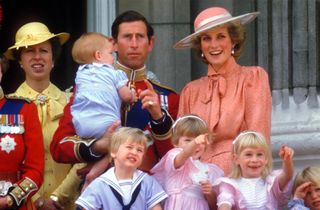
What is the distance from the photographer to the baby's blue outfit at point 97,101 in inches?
312

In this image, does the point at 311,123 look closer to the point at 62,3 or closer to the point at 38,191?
the point at 38,191

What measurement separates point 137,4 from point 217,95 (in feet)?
6.39

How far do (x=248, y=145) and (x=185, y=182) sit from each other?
14.8 inches

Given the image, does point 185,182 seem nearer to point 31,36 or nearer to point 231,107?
point 231,107

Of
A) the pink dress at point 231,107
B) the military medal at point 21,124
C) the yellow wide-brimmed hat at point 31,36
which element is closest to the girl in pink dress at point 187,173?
the pink dress at point 231,107

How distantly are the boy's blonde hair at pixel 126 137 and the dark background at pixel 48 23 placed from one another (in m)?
3.08

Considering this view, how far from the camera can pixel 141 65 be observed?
8242mm

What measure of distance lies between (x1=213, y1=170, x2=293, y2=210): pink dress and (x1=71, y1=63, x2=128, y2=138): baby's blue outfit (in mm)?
658

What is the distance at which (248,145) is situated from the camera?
7621 mm

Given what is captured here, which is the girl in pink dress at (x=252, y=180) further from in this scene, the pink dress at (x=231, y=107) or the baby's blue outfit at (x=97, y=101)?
the baby's blue outfit at (x=97, y=101)

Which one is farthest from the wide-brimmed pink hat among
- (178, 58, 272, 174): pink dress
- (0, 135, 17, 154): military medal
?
(0, 135, 17, 154): military medal

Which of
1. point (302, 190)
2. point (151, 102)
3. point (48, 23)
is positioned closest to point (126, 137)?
point (151, 102)

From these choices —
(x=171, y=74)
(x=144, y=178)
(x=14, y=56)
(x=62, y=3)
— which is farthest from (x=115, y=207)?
(x=62, y=3)

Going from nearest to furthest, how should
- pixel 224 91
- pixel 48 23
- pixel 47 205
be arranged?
1. pixel 224 91
2. pixel 47 205
3. pixel 48 23
